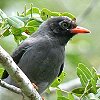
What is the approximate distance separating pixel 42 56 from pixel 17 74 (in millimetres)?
1078

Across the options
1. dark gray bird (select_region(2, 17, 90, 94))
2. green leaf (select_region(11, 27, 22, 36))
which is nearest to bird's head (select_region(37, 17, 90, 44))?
dark gray bird (select_region(2, 17, 90, 94))

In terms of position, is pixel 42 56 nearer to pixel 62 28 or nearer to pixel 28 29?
pixel 28 29

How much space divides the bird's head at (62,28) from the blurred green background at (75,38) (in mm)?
1998

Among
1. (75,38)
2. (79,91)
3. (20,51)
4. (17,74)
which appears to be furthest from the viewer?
(75,38)

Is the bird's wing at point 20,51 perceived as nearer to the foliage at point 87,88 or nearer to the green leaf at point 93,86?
the foliage at point 87,88

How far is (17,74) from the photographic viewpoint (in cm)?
557

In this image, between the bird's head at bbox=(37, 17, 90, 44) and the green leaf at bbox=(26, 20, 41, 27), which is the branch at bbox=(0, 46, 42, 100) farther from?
the bird's head at bbox=(37, 17, 90, 44)

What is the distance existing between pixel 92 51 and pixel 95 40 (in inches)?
22.5

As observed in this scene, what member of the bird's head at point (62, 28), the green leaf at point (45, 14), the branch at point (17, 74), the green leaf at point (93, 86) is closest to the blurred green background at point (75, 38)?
the bird's head at point (62, 28)

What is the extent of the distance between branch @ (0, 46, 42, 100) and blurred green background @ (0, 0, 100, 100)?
3.21 metres

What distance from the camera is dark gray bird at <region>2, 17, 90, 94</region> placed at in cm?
661

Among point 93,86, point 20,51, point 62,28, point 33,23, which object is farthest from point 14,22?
point 93,86

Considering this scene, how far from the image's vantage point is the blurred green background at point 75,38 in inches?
368

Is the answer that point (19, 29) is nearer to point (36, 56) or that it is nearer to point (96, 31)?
point (36, 56)
